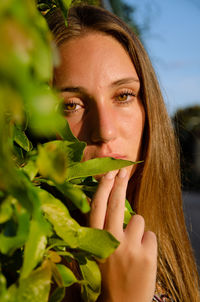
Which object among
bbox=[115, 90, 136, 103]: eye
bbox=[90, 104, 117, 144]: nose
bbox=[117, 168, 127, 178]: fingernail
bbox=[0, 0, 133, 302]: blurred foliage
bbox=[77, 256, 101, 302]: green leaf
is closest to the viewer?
bbox=[0, 0, 133, 302]: blurred foliage

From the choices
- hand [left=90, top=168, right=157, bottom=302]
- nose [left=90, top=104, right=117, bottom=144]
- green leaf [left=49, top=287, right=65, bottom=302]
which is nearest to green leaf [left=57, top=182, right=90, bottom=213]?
green leaf [left=49, top=287, right=65, bottom=302]

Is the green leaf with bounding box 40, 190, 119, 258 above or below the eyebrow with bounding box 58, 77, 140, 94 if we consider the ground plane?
below

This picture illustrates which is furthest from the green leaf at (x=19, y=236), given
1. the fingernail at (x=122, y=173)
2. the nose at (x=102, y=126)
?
the nose at (x=102, y=126)

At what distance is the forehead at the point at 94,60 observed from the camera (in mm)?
1190

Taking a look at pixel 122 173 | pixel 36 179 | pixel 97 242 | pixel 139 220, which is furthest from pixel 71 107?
pixel 97 242

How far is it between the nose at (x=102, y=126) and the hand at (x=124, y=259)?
0.97 feet

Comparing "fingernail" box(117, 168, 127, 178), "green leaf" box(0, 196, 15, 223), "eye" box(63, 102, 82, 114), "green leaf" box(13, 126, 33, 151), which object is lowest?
"green leaf" box(0, 196, 15, 223)

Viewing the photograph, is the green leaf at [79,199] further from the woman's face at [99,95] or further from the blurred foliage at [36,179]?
the woman's face at [99,95]

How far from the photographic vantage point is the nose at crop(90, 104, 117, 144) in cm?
113

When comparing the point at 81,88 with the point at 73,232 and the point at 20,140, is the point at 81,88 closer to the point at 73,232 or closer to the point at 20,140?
the point at 20,140

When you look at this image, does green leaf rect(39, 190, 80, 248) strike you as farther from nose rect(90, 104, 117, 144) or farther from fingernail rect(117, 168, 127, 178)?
nose rect(90, 104, 117, 144)

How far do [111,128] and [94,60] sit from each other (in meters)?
0.25

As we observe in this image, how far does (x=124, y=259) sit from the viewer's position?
2.68ft

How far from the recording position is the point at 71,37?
1.35 m
